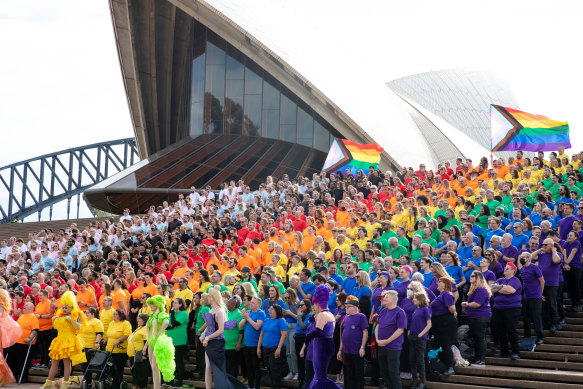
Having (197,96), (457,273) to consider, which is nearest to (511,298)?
(457,273)

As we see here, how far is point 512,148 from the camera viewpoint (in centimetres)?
1911

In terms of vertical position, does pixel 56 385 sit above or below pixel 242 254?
below

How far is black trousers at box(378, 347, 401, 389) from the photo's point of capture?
28.5 feet

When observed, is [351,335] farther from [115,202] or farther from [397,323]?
[115,202]

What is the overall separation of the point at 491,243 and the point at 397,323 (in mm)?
2782

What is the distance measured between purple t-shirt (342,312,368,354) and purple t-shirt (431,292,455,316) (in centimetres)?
116

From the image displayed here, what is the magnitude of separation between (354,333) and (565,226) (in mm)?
4879

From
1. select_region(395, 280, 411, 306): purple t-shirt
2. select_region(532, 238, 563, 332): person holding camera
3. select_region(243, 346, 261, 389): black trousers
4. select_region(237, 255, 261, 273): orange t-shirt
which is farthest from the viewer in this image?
select_region(237, 255, 261, 273): orange t-shirt

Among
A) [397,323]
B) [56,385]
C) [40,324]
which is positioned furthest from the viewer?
[40,324]

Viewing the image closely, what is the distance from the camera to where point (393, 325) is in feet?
28.9

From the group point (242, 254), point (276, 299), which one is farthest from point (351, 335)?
point (242, 254)

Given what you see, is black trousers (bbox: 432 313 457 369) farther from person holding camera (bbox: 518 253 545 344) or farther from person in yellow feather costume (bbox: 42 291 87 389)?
person in yellow feather costume (bbox: 42 291 87 389)

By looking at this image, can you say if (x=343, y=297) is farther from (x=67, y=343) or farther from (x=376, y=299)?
(x=67, y=343)

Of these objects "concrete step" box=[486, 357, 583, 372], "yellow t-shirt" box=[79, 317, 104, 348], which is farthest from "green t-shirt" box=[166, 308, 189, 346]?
"concrete step" box=[486, 357, 583, 372]
